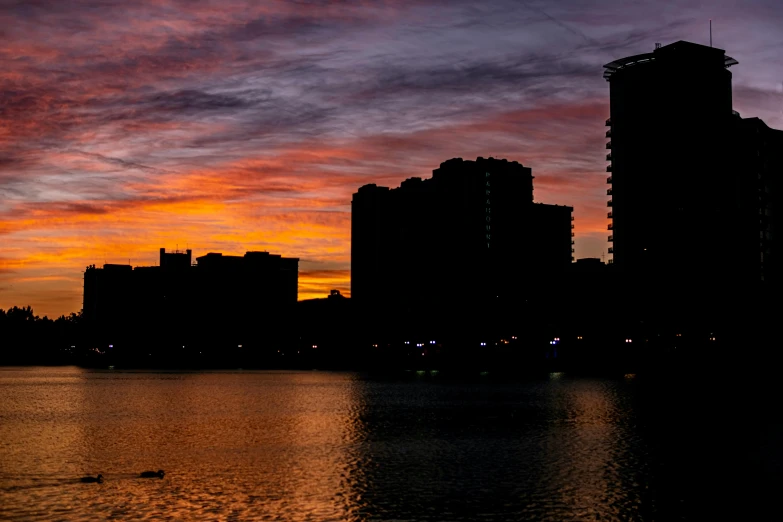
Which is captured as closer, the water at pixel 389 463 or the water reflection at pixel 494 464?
the water at pixel 389 463

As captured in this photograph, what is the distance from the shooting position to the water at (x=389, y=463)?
40.9 m

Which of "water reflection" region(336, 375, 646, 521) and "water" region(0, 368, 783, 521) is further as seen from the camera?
"water reflection" region(336, 375, 646, 521)

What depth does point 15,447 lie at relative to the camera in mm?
65250

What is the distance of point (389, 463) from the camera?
186ft

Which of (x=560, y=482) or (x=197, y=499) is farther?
(x=560, y=482)

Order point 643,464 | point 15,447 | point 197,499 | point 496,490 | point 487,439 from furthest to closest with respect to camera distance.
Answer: point 487,439
point 15,447
point 643,464
point 496,490
point 197,499

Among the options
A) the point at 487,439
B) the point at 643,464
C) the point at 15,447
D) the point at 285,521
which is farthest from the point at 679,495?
the point at 15,447

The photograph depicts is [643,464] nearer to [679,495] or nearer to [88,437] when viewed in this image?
[679,495]

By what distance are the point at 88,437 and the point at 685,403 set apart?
240 ft

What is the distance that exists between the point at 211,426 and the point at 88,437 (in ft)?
42.4

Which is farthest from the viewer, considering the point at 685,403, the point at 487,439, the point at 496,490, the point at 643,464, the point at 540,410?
the point at 685,403

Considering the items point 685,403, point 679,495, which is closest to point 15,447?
point 679,495

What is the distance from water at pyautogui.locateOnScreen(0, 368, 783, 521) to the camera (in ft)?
134

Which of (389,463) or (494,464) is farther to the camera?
(389,463)
